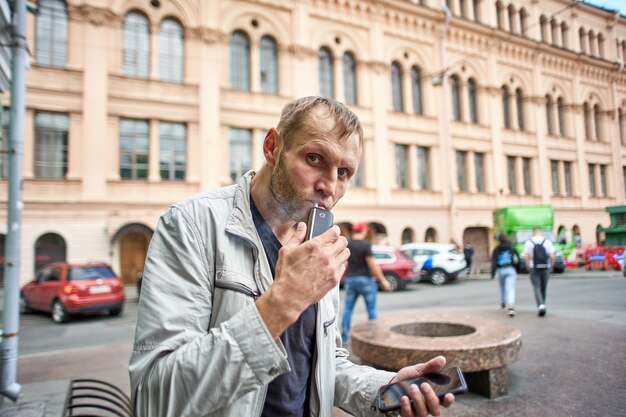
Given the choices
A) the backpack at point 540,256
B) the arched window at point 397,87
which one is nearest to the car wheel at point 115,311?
the backpack at point 540,256

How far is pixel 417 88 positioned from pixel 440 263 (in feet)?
42.4

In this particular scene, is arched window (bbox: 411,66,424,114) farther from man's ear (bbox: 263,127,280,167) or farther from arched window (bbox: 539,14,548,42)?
man's ear (bbox: 263,127,280,167)

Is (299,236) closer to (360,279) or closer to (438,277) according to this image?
(360,279)

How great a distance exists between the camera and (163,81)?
18.2 m

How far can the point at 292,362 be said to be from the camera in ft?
5.06

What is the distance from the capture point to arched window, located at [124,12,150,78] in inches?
701

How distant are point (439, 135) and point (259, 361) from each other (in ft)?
83.8

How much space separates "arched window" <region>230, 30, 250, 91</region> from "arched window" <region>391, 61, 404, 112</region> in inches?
358

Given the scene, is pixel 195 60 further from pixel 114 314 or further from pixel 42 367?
pixel 42 367

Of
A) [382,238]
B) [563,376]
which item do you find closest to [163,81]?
[382,238]

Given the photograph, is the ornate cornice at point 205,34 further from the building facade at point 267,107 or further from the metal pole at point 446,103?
the metal pole at point 446,103

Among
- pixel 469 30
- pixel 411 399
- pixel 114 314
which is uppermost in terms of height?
pixel 469 30

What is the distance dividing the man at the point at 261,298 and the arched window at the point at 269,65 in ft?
66.1

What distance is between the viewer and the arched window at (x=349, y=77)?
22656 mm
